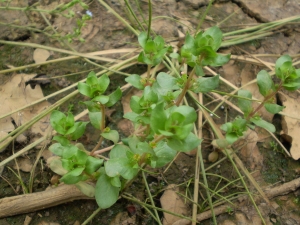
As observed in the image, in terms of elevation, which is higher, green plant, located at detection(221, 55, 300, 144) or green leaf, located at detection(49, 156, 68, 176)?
green plant, located at detection(221, 55, 300, 144)

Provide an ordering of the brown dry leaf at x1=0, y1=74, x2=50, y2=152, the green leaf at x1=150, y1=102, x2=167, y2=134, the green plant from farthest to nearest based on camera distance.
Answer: the brown dry leaf at x1=0, y1=74, x2=50, y2=152 < the green plant < the green leaf at x1=150, y1=102, x2=167, y2=134

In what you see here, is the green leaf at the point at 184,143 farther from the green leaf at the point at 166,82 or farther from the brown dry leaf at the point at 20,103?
the brown dry leaf at the point at 20,103

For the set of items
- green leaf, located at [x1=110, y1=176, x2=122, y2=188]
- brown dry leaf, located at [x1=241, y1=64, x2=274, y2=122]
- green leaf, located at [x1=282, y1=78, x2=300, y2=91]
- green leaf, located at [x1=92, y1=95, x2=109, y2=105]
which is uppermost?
green leaf, located at [x1=92, y1=95, x2=109, y2=105]

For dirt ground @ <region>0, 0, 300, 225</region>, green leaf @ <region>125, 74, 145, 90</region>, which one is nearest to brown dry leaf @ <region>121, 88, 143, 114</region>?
dirt ground @ <region>0, 0, 300, 225</region>

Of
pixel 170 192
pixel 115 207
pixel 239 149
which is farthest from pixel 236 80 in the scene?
pixel 115 207

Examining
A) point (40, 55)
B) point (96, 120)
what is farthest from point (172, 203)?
point (40, 55)

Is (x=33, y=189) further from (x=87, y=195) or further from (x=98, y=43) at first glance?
(x=98, y=43)

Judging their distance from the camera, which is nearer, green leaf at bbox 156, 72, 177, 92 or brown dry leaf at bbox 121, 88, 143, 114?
green leaf at bbox 156, 72, 177, 92

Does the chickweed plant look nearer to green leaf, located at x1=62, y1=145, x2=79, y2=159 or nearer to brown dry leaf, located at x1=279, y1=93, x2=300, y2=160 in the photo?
green leaf, located at x1=62, y1=145, x2=79, y2=159
